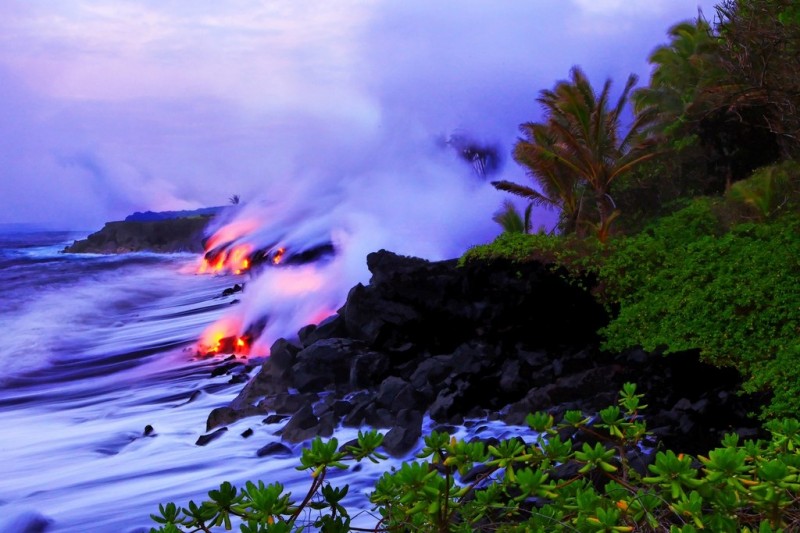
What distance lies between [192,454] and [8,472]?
246 cm

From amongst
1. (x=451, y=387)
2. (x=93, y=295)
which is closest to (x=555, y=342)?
(x=451, y=387)

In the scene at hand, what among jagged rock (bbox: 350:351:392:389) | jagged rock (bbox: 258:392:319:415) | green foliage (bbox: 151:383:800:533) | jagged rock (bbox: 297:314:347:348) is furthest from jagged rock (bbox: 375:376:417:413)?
green foliage (bbox: 151:383:800:533)

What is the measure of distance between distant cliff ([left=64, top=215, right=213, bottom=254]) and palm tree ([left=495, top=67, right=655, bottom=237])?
46632 millimetres

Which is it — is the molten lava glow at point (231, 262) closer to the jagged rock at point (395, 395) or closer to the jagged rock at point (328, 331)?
the jagged rock at point (328, 331)

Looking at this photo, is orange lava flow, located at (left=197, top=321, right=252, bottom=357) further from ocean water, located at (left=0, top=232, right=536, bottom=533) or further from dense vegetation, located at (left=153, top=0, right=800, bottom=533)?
dense vegetation, located at (left=153, top=0, right=800, bottom=533)

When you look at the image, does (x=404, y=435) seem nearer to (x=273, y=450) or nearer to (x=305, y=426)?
(x=305, y=426)

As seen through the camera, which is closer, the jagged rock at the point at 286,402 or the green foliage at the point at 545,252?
the jagged rock at the point at 286,402

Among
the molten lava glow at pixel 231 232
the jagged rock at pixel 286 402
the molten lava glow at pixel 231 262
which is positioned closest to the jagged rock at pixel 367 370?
the jagged rock at pixel 286 402

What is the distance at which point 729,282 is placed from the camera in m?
9.30

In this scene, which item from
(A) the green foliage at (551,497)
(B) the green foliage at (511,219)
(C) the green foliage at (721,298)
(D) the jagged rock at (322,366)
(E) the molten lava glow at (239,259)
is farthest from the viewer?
(E) the molten lava glow at (239,259)

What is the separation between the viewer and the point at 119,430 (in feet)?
34.2

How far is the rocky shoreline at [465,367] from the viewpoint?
8.25 metres

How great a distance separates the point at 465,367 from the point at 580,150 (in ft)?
23.9

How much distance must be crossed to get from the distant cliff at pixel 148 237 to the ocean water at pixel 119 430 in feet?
127
